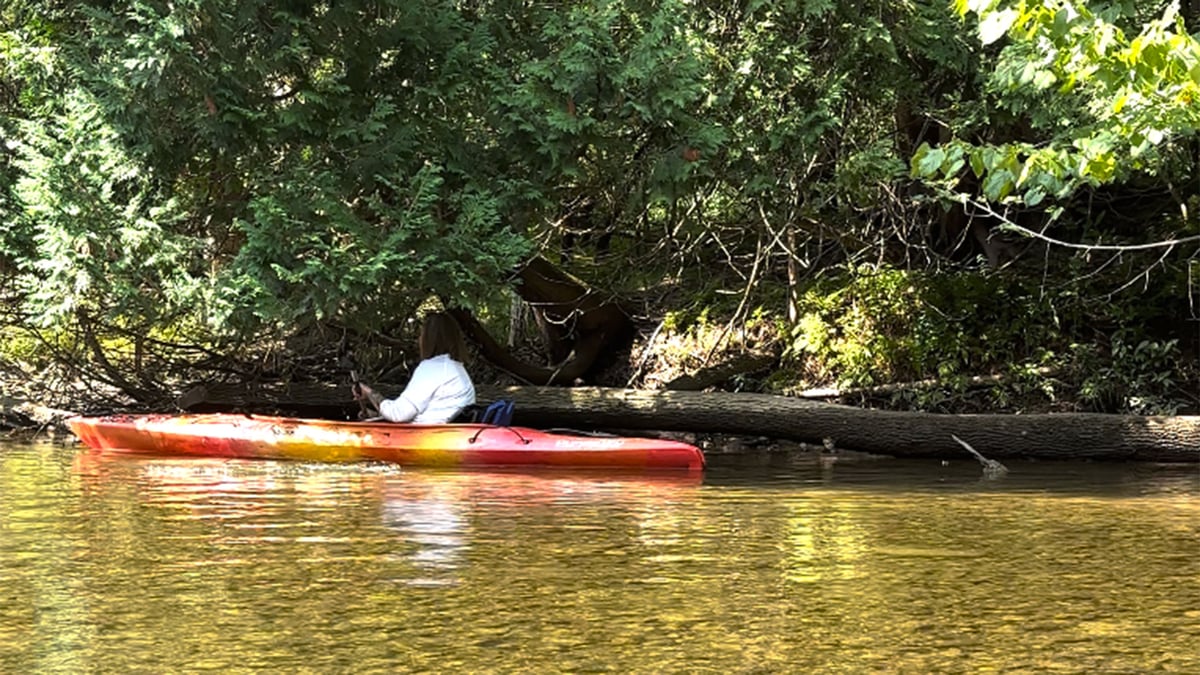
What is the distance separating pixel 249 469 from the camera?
418 inches

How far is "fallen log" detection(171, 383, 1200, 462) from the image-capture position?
A: 11.3 m

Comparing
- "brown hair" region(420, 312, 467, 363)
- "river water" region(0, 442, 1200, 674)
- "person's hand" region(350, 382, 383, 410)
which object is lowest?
"river water" region(0, 442, 1200, 674)

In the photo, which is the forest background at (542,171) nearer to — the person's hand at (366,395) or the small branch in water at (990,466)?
the person's hand at (366,395)

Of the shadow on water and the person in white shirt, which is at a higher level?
the person in white shirt

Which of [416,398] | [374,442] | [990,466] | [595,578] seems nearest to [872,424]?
[990,466]

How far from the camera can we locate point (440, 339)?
1152cm

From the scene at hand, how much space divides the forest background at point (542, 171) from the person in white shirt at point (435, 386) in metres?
0.34

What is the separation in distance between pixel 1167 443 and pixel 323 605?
8180 mm

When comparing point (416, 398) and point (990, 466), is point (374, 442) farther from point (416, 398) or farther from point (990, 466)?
point (990, 466)

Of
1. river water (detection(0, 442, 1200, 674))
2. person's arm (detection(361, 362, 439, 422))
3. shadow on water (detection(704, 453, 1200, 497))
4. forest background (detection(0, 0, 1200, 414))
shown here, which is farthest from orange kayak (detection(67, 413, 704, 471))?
river water (detection(0, 442, 1200, 674))

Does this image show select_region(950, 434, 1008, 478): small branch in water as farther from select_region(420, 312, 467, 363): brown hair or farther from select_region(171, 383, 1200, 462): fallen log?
select_region(420, 312, 467, 363): brown hair

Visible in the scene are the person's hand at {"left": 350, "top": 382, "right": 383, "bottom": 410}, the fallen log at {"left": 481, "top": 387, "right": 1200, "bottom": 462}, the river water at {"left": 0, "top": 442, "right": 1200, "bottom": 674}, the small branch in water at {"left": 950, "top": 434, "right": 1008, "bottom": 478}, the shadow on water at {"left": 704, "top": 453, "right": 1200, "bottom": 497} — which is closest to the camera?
the river water at {"left": 0, "top": 442, "right": 1200, "bottom": 674}

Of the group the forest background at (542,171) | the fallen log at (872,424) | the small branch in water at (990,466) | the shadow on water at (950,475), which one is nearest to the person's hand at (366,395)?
the forest background at (542,171)

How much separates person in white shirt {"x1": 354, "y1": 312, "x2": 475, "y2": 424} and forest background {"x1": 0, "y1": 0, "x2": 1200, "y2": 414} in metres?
0.34
